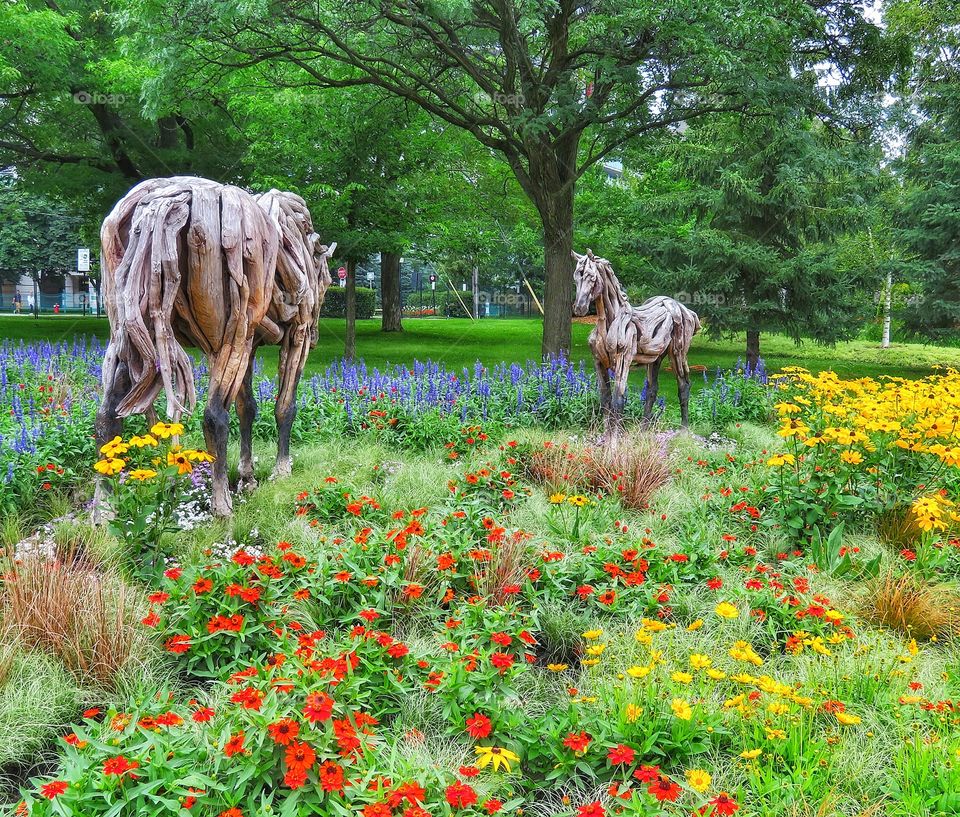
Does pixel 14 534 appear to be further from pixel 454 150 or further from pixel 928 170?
pixel 928 170

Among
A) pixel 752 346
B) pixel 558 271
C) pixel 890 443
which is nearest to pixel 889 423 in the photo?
pixel 890 443

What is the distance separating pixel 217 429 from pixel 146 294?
1046 mm

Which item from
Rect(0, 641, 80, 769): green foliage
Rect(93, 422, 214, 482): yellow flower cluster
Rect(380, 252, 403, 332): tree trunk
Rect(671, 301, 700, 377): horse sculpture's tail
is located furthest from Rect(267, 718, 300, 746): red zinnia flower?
Rect(380, 252, 403, 332): tree trunk

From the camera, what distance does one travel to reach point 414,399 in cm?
855

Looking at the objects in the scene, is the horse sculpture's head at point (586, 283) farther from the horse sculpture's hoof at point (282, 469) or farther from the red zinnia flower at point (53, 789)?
the red zinnia flower at point (53, 789)

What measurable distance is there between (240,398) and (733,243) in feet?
38.2

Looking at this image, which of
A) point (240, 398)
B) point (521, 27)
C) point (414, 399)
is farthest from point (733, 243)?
point (240, 398)

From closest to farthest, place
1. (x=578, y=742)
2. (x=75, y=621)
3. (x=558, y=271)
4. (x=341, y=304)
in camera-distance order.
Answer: (x=578, y=742)
(x=75, y=621)
(x=558, y=271)
(x=341, y=304)

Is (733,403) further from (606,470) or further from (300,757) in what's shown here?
(300,757)

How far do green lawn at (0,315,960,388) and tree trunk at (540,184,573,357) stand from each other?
4094 millimetres

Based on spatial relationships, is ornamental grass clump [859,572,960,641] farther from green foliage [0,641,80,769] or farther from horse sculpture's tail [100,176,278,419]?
horse sculpture's tail [100,176,278,419]

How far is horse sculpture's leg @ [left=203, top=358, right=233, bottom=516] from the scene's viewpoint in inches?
194

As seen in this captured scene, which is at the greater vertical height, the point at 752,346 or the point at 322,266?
the point at 322,266

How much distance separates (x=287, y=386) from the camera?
20.7 ft
